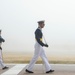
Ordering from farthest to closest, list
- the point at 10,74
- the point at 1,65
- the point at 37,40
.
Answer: the point at 1,65 < the point at 37,40 < the point at 10,74

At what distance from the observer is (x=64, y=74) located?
10.1 m

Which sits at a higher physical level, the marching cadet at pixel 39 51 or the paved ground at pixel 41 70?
the marching cadet at pixel 39 51

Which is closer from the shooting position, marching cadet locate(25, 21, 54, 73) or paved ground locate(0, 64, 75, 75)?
paved ground locate(0, 64, 75, 75)

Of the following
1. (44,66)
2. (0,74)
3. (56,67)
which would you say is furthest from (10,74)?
(56,67)

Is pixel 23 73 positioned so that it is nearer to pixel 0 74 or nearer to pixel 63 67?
pixel 0 74

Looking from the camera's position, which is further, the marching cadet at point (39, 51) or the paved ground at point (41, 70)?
the marching cadet at point (39, 51)

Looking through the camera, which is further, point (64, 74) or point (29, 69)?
point (29, 69)

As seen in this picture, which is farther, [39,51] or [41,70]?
[41,70]

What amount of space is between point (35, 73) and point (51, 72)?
23.5 inches

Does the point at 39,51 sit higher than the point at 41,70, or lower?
higher

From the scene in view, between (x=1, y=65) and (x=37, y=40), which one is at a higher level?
(x=37, y=40)

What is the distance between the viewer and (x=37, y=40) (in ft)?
35.0

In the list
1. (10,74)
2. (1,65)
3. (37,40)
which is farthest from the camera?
(1,65)

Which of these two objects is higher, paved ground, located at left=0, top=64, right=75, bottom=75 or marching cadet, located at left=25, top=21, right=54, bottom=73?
marching cadet, located at left=25, top=21, right=54, bottom=73
